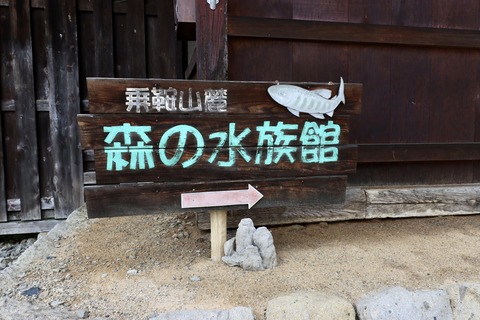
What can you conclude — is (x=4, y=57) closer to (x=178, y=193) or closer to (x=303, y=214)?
(x=178, y=193)

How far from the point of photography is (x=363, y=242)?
9.11ft

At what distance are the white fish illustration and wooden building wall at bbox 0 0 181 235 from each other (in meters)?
2.09

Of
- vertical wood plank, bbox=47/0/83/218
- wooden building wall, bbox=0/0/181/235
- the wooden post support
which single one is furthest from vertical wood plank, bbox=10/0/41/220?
the wooden post support

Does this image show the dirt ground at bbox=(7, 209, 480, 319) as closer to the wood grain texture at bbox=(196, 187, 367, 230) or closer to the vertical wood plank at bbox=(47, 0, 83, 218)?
the wood grain texture at bbox=(196, 187, 367, 230)

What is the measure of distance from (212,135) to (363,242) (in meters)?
1.47

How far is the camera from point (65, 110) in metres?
3.78

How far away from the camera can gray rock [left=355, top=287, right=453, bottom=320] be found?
6.17ft

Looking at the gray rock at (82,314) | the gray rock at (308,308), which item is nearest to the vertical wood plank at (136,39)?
the gray rock at (82,314)

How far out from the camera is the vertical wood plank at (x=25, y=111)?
3.64 m

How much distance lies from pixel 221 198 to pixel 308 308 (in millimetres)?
848

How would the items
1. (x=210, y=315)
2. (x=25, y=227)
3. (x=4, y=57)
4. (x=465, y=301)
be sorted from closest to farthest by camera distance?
(x=210, y=315), (x=465, y=301), (x=4, y=57), (x=25, y=227)

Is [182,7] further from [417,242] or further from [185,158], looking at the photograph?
[417,242]

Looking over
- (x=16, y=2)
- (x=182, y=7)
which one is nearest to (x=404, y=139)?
(x=182, y=7)

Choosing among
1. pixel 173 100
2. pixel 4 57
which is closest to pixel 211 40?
pixel 173 100
